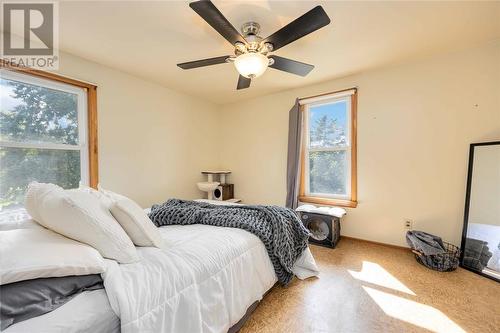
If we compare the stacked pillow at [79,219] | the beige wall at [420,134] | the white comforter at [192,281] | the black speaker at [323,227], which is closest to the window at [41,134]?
the stacked pillow at [79,219]

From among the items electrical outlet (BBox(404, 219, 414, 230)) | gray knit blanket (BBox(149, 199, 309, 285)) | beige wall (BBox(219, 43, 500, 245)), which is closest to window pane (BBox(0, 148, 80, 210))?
gray knit blanket (BBox(149, 199, 309, 285))

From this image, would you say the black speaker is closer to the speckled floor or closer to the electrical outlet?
the speckled floor

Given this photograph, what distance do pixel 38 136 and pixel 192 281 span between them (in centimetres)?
246

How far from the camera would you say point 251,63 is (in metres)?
1.72

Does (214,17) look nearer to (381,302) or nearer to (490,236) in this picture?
(381,302)

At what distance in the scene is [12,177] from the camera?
6.92 feet

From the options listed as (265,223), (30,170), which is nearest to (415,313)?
(265,223)

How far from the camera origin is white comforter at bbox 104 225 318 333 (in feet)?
2.84

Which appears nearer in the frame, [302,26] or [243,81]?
[302,26]

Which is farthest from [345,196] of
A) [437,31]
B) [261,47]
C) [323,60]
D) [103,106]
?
[103,106]

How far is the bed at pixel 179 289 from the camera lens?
0.78 m

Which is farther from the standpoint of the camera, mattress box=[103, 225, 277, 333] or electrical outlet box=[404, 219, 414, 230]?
electrical outlet box=[404, 219, 414, 230]

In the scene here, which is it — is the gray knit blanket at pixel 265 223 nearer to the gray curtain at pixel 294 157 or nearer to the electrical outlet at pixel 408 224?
the gray curtain at pixel 294 157

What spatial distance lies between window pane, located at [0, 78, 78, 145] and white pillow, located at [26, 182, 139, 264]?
1.64 meters
